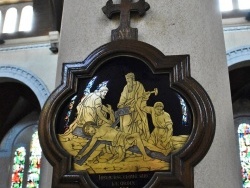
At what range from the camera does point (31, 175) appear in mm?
11719

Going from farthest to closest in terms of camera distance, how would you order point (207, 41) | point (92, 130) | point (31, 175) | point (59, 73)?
point (31, 175) → point (59, 73) → point (207, 41) → point (92, 130)

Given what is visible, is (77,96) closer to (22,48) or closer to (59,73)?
(59,73)

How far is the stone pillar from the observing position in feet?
6.66

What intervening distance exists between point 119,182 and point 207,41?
1.02 metres

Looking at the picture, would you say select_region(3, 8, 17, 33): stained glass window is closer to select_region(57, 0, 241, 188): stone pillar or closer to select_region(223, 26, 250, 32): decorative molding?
select_region(223, 26, 250, 32): decorative molding

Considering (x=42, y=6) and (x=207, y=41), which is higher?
(x=42, y=6)

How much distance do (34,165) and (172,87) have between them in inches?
414

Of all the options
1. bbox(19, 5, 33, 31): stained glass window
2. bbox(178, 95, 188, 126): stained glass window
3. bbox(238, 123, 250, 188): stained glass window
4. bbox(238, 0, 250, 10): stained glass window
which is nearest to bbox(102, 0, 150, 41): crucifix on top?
bbox(178, 95, 188, 126): stained glass window

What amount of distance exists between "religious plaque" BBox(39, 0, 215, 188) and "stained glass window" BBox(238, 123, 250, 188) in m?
9.24

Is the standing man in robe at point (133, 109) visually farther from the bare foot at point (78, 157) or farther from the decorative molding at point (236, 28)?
the decorative molding at point (236, 28)

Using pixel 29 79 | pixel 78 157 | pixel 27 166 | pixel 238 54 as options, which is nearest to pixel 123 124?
pixel 78 157

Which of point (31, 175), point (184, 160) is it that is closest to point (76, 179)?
point (184, 160)

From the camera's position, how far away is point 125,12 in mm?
2371

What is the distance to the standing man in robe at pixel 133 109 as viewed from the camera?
6.83 feet
